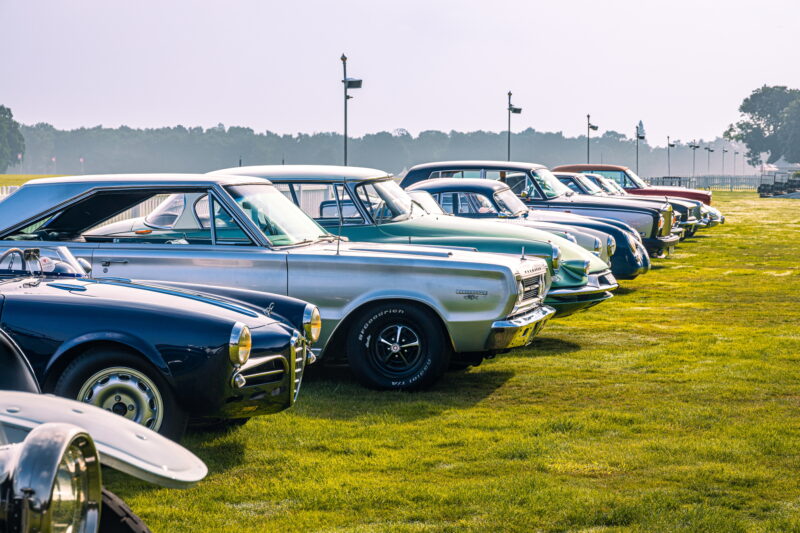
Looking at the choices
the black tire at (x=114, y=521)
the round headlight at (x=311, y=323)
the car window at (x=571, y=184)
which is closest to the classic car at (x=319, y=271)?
the round headlight at (x=311, y=323)

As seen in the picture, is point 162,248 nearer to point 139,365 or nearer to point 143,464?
point 139,365

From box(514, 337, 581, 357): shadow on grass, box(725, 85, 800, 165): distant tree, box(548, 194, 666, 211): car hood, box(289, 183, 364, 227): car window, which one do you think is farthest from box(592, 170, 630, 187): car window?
box(725, 85, 800, 165): distant tree

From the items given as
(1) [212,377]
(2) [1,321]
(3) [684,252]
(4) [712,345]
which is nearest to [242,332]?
(1) [212,377]

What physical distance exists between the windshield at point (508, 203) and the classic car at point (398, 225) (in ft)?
7.86

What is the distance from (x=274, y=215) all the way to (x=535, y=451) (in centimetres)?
338

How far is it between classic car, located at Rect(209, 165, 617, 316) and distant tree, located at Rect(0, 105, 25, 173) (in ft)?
499

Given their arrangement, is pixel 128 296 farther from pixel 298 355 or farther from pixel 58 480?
pixel 58 480

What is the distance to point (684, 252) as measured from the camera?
25000 mm

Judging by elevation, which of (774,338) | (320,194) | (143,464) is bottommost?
(774,338)

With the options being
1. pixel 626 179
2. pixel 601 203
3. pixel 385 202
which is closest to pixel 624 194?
pixel 626 179

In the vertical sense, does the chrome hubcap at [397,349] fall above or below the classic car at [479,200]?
below

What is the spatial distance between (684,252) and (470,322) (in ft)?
57.7

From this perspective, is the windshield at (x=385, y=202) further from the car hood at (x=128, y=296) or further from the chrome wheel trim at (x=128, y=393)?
the chrome wheel trim at (x=128, y=393)

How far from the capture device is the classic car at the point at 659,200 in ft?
75.7
